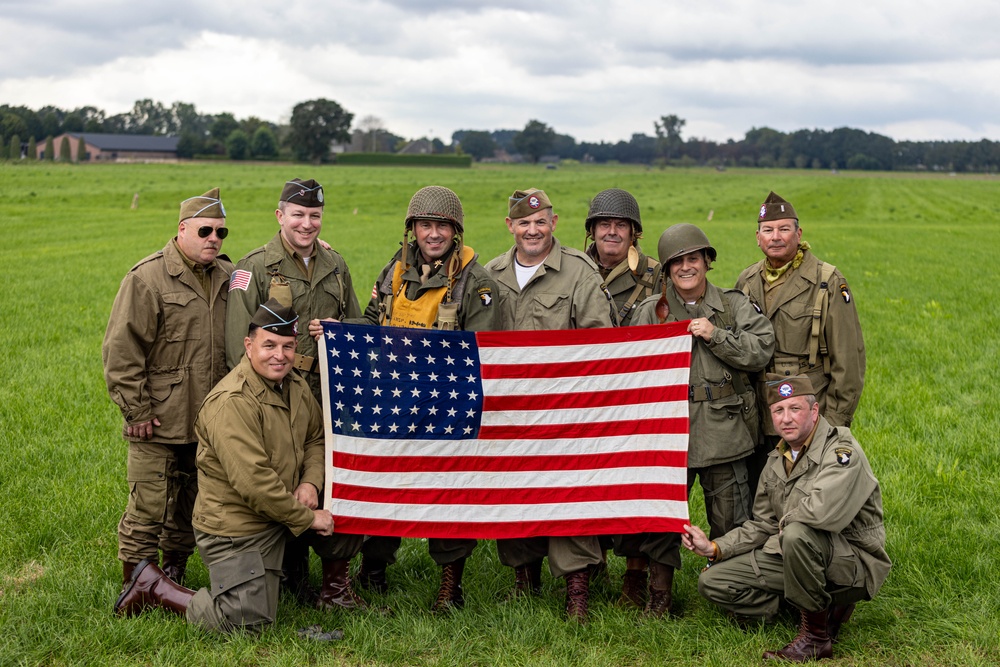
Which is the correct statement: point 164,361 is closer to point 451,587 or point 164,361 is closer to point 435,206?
point 435,206

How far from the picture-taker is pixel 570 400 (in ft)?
22.4

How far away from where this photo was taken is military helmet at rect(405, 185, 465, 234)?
21.9 feet

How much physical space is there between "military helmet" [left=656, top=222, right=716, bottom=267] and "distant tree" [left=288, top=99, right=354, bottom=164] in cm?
12513

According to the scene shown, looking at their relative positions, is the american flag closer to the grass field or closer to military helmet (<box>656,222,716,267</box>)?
military helmet (<box>656,222,716,267</box>)

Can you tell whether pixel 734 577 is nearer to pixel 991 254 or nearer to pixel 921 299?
pixel 921 299

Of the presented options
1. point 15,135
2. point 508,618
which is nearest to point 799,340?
point 508,618

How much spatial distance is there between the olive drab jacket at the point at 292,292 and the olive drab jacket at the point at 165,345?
229mm

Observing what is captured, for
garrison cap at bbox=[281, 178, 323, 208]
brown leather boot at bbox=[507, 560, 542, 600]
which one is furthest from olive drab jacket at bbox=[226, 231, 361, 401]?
brown leather boot at bbox=[507, 560, 542, 600]

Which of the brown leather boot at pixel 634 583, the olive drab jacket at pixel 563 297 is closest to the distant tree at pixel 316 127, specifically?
the olive drab jacket at pixel 563 297

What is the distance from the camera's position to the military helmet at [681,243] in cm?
659

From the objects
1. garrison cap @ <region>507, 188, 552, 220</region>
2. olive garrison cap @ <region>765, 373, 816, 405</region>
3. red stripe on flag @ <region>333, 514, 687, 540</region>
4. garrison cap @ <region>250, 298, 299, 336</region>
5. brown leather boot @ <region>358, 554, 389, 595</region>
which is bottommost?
brown leather boot @ <region>358, 554, 389, 595</region>

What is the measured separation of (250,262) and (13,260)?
72.5ft

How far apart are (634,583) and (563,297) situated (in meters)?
2.29

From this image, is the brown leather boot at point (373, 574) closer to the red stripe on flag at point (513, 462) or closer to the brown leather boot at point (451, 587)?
the brown leather boot at point (451, 587)
